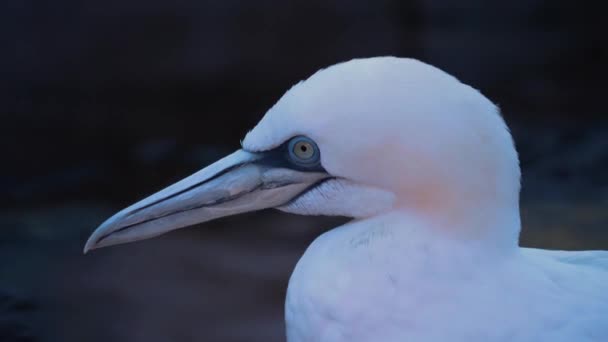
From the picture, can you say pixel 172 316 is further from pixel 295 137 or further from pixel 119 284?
pixel 295 137

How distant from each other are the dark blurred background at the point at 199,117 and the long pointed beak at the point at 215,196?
6.55 ft

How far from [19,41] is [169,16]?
1.01 meters

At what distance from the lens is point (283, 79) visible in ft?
19.8

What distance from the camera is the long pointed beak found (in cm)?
218

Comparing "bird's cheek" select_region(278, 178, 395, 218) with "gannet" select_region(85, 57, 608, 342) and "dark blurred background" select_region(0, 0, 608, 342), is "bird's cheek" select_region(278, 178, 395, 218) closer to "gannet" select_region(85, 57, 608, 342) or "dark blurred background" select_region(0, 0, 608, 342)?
"gannet" select_region(85, 57, 608, 342)

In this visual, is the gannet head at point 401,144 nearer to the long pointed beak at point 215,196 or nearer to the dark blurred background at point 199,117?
the long pointed beak at point 215,196

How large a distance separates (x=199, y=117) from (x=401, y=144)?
4.14 m

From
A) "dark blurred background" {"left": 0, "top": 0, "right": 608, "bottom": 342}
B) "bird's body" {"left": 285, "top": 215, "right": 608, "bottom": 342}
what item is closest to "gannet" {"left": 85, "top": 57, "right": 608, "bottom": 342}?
"bird's body" {"left": 285, "top": 215, "right": 608, "bottom": 342}

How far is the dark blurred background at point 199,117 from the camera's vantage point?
4.58 metres

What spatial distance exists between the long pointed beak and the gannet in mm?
19

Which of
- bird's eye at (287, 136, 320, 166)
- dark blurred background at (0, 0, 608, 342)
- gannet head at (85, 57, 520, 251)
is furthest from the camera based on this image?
dark blurred background at (0, 0, 608, 342)

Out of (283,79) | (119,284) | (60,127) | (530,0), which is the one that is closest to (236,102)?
(283,79)

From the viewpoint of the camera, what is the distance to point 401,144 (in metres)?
1.93

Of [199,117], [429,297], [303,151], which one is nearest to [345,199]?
[303,151]
